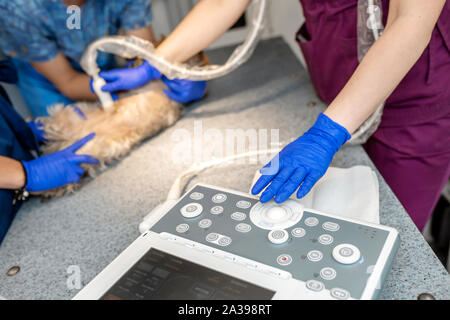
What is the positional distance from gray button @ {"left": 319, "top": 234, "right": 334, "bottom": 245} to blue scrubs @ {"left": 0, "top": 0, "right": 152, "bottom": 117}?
90cm

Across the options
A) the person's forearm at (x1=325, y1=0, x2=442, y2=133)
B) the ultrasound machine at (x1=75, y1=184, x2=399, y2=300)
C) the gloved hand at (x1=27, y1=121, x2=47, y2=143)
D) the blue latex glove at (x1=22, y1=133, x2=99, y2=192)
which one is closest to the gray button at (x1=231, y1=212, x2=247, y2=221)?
the ultrasound machine at (x1=75, y1=184, x2=399, y2=300)

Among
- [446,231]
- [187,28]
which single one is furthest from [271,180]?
[446,231]

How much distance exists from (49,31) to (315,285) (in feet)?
3.22

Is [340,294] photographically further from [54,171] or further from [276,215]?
[54,171]

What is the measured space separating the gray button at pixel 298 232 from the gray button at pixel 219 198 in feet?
0.43

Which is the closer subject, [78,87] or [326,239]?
[326,239]

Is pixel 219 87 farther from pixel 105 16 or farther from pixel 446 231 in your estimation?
pixel 446 231

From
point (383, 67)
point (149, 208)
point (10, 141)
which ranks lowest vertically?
point (149, 208)

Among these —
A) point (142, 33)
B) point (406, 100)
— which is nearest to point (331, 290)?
point (406, 100)

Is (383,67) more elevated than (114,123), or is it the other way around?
(383,67)

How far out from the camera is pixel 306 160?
66 centimetres

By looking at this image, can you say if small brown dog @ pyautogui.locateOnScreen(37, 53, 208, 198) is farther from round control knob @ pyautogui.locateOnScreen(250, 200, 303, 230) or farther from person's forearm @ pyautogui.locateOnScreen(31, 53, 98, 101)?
round control knob @ pyautogui.locateOnScreen(250, 200, 303, 230)

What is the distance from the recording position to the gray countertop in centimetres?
57
